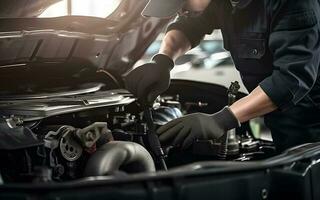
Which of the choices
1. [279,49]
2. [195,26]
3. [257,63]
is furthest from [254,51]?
[195,26]

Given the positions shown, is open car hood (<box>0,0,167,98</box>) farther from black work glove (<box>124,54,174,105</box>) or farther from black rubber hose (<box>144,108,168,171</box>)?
black rubber hose (<box>144,108,168,171</box>)

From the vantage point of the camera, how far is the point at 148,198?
1354 mm

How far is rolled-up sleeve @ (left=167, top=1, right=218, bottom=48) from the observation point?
2.31 metres

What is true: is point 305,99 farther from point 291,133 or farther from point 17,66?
point 17,66

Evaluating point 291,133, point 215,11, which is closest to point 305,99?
point 291,133

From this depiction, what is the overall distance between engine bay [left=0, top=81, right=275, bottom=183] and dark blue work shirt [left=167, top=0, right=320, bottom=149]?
0.33 metres

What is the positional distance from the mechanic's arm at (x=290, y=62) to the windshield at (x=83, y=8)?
759 mm

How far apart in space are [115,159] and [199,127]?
0.31 meters

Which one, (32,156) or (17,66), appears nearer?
(32,156)

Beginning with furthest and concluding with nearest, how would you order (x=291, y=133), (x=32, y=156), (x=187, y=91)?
1. (x=187, y=91)
2. (x=291, y=133)
3. (x=32, y=156)

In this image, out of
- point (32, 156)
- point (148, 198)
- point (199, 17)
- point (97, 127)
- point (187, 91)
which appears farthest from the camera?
point (187, 91)

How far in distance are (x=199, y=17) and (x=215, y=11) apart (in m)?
0.09

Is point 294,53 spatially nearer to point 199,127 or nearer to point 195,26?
point 199,127

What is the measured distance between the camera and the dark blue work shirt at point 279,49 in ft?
5.89
